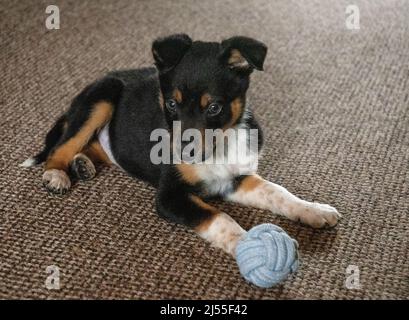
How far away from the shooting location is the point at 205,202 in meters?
2.27

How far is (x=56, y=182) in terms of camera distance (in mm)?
2289

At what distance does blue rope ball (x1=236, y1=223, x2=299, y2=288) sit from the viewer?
1.71 metres

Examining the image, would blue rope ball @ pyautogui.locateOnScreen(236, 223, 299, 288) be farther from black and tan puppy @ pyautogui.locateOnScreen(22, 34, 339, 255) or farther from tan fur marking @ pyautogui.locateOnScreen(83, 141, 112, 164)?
tan fur marking @ pyautogui.locateOnScreen(83, 141, 112, 164)

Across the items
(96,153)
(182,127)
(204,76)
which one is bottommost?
(96,153)

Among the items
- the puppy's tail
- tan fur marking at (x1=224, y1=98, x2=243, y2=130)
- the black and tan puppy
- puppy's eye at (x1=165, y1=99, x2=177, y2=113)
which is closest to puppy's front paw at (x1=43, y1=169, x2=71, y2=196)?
the black and tan puppy

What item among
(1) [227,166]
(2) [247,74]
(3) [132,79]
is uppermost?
(2) [247,74]

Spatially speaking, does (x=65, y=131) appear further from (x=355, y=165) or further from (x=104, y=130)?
(x=355, y=165)

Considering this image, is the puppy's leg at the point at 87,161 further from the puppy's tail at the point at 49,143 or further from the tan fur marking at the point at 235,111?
the tan fur marking at the point at 235,111

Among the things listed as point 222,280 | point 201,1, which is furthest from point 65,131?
point 201,1

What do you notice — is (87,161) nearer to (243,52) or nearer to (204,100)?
(204,100)

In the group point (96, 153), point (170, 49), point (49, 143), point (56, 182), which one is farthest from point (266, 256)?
point (49, 143)

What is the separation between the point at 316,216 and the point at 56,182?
1.01 meters
